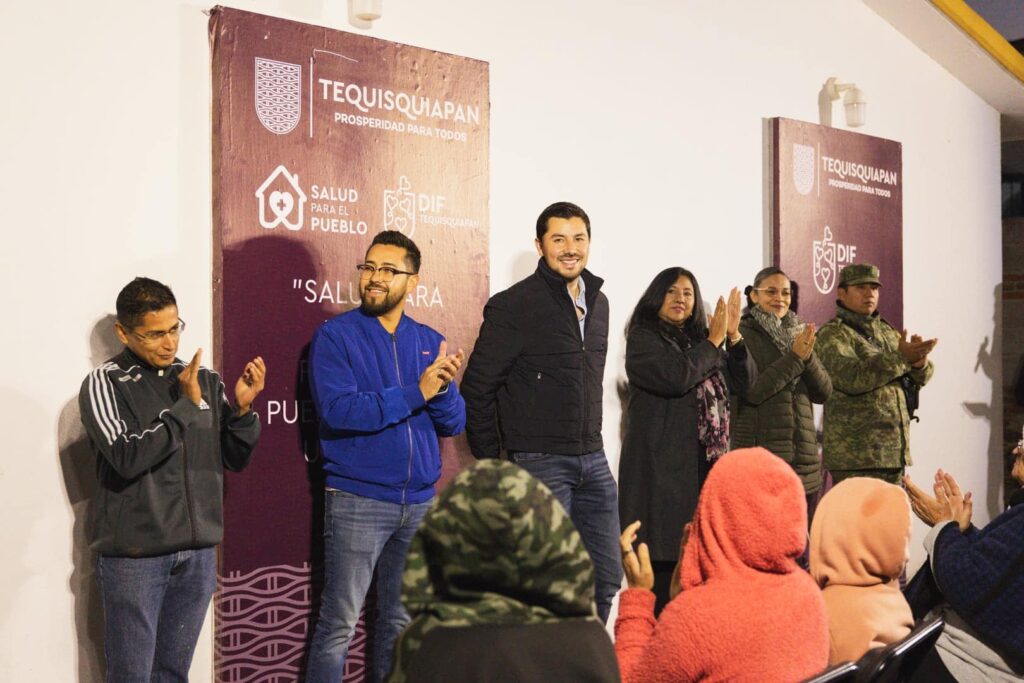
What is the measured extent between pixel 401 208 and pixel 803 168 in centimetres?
272

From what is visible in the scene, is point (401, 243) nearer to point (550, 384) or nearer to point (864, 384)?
point (550, 384)

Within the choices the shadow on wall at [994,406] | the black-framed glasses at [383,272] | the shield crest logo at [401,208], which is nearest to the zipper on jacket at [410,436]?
the black-framed glasses at [383,272]

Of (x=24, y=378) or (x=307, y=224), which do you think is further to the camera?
(x=307, y=224)

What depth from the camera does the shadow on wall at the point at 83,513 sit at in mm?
3158

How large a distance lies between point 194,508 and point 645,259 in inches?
102

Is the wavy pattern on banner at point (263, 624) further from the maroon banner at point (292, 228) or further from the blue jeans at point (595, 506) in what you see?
the blue jeans at point (595, 506)

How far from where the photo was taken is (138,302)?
114 inches

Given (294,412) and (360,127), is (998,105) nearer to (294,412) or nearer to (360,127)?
(360,127)

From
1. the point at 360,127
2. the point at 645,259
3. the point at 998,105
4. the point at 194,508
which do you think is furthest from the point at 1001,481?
the point at 194,508

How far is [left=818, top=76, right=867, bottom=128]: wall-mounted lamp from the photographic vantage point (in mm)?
6059

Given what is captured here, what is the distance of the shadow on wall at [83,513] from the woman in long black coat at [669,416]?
2.03 m

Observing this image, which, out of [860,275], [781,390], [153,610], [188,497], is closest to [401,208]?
[188,497]

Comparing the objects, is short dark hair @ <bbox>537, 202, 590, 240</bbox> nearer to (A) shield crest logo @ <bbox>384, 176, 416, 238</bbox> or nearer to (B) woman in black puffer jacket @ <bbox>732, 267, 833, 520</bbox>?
(A) shield crest logo @ <bbox>384, 176, 416, 238</bbox>

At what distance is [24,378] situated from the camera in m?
3.08
